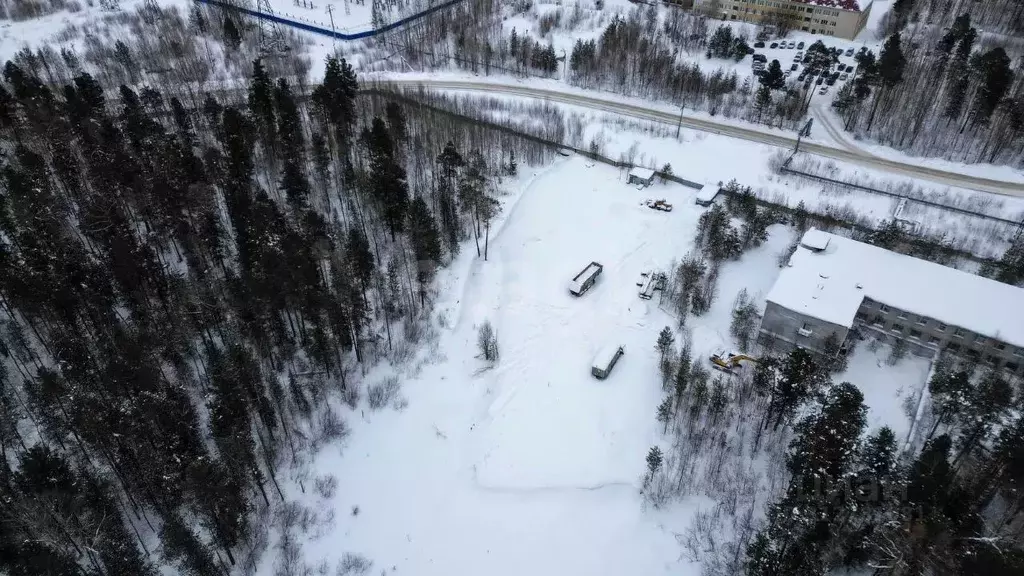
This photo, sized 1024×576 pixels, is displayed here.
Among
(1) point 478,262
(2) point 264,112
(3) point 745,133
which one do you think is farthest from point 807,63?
(2) point 264,112

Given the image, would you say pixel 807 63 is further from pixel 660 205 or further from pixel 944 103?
pixel 660 205

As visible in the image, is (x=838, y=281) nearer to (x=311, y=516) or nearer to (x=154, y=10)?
(x=311, y=516)

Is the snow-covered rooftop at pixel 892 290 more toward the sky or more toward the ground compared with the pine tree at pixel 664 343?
more toward the sky

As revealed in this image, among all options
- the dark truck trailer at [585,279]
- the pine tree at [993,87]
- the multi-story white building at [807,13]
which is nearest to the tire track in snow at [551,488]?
the dark truck trailer at [585,279]

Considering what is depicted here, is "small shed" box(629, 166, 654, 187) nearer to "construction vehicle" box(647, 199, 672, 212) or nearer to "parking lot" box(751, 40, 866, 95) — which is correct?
"construction vehicle" box(647, 199, 672, 212)

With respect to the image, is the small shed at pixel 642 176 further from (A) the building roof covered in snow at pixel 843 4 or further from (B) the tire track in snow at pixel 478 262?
(A) the building roof covered in snow at pixel 843 4

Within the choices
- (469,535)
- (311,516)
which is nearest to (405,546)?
(469,535)
